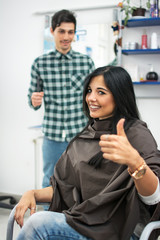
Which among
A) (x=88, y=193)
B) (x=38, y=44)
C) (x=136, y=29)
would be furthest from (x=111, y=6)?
(x=88, y=193)

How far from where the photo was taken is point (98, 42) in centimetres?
294

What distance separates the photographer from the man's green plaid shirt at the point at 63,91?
2.39 m

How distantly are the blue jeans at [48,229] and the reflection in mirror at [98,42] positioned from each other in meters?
1.98

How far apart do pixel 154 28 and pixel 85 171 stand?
1858 millimetres

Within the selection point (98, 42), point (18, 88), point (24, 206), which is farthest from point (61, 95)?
point (24, 206)

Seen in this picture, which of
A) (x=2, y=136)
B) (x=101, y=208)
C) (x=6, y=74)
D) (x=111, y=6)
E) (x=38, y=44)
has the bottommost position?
(x=2, y=136)

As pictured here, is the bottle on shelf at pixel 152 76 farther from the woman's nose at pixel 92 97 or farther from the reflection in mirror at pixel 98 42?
the woman's nose at pixel 92 97

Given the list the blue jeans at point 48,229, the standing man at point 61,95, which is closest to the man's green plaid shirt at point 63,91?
the standing man at point 61,95

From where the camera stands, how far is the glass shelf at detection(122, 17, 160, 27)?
260 centimetres

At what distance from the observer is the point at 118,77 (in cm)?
139

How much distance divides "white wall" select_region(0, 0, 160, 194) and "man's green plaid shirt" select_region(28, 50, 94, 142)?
867 millimetres

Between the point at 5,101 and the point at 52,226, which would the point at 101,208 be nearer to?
the point at 52,226

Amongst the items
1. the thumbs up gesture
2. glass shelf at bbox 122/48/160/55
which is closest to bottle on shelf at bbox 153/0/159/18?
glass shelf at bbox 122/48/160/55

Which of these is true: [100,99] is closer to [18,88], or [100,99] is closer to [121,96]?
[121,96]
